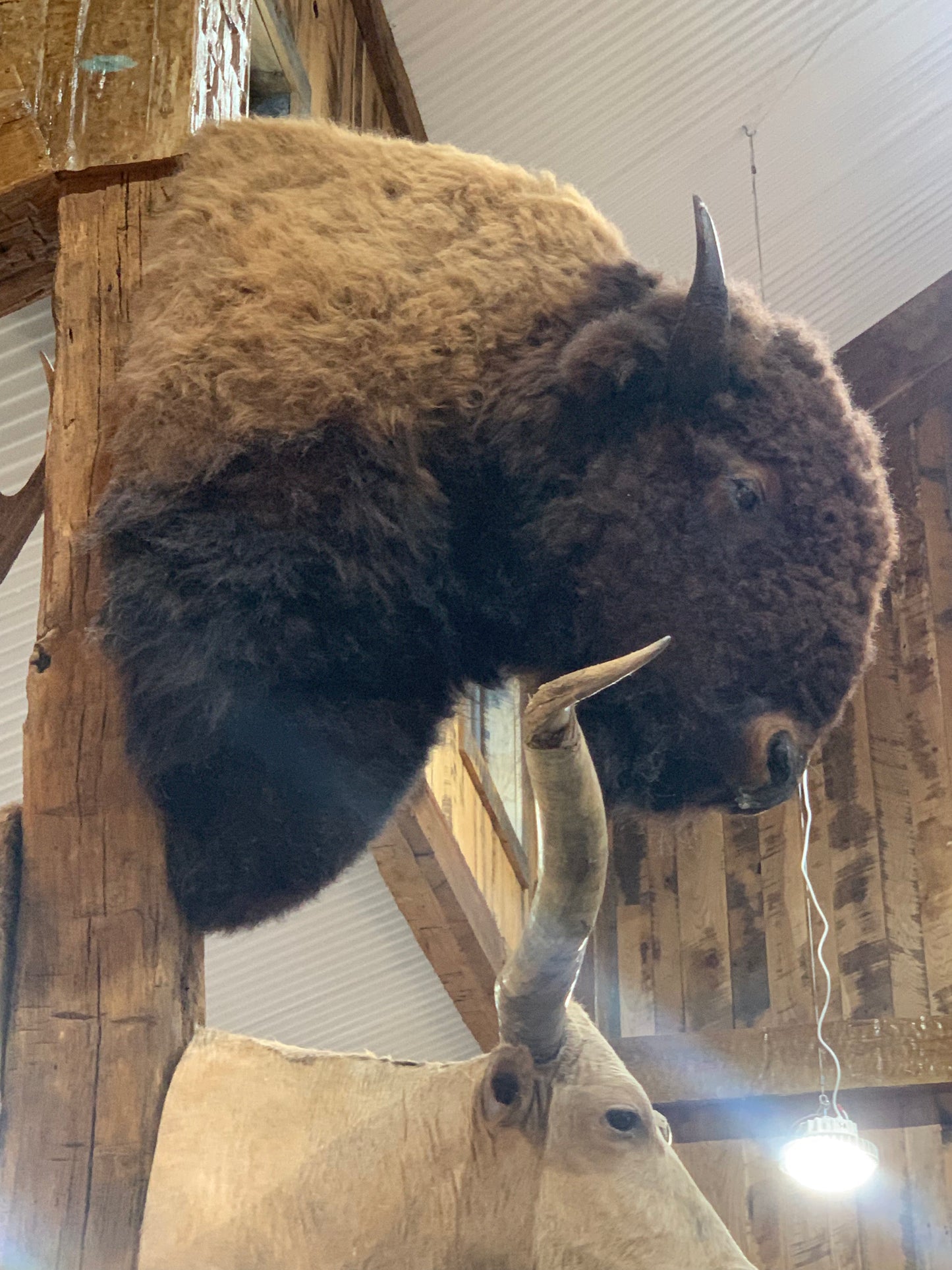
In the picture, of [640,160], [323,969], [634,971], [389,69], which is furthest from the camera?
[634,971]

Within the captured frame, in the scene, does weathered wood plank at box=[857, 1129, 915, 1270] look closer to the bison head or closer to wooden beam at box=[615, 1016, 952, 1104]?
wooden beam at box=[615, 1016, 952, 1104]

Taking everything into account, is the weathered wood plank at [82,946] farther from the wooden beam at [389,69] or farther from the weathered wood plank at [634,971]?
the weathered wood plank at [634,971]

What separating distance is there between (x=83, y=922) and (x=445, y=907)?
2.24 meters

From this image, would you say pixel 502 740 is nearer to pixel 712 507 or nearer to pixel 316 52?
pixel 316 52

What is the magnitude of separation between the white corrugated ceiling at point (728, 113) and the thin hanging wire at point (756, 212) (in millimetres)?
18

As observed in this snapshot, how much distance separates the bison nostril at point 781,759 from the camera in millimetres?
1354

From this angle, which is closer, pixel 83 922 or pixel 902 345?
pixel 83 922

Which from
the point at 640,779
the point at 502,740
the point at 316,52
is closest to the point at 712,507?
the point at 640,779

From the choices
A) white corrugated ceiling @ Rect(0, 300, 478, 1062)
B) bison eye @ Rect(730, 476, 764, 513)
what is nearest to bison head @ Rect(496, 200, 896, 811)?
bison eye @ Rect(730, 476, 764, 513)

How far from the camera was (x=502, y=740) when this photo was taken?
13.1ft

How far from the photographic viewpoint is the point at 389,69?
341 cm

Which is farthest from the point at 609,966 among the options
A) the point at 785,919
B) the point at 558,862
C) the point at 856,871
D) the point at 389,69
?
the point at 558,862

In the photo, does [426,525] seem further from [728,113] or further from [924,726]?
[924,726]

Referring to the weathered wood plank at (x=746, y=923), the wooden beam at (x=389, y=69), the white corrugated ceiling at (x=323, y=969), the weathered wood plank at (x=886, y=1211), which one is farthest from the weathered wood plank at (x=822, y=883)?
the wooden beam at (x=389, y=69)
